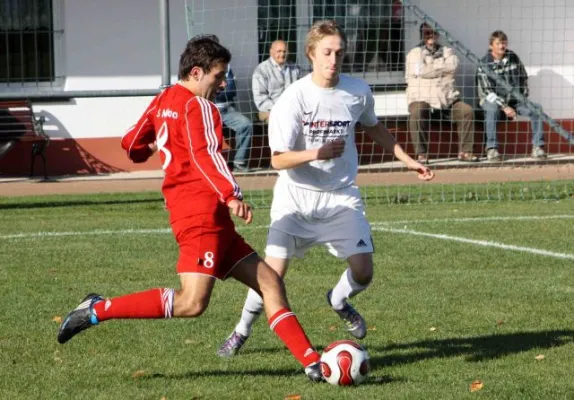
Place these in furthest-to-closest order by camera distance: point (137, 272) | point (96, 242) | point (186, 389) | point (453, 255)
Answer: point (96, 242) < point (453, 255) < point (137, 272) < point (186, 389)

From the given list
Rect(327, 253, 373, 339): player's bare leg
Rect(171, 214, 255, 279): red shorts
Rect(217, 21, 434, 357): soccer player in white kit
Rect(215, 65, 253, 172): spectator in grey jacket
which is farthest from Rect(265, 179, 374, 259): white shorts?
Rect(215, 65, 253, 172): spectator in grey jacket

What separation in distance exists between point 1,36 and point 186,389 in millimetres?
12652

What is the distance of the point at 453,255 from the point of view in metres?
10.3

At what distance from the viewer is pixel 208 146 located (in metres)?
5.91

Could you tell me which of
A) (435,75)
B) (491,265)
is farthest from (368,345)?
(435,75)

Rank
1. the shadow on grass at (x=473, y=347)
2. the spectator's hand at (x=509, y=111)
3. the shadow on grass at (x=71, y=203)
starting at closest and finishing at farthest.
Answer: the shadow on grass at (x=473, y=347) < the shadow on grass at (x=71, y=203) < the spectator's hand at (x=509, y=111)

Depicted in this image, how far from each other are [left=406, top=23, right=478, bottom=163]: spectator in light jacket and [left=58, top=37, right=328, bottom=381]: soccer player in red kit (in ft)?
35.0

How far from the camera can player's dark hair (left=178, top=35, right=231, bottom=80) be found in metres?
6.11

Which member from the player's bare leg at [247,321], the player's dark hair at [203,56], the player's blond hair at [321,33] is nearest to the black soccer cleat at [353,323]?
the player's bare leg at [247,321]

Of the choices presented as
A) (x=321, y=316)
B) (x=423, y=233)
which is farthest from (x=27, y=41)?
(x=321, y=316)

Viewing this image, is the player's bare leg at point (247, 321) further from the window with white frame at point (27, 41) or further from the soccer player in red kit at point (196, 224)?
the window with white frame at point (27, 41)

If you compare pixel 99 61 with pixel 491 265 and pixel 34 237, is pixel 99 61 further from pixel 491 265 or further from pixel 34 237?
pixel 491 265

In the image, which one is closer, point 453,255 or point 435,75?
point 453,255

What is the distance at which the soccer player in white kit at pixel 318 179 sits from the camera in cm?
680
